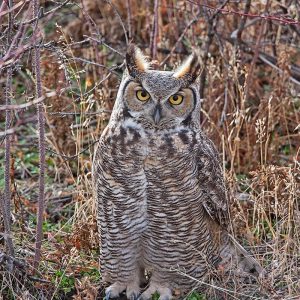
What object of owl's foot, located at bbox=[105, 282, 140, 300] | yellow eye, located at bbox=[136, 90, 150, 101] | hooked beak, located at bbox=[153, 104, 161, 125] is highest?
yellow eye, located at bbox=[136, 90, 150, 101]

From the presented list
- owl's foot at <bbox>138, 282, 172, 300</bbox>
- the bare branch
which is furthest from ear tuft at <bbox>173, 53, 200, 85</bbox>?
owl's foot at <bbox>138, 282, 172, 300</bbox>

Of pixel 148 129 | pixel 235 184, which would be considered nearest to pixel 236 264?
pixel 235 184

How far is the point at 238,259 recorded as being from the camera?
4.12 m

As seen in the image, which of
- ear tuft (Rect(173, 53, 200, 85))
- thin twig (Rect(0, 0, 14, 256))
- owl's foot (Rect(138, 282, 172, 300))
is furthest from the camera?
owl's foot (Rect(138, 282, 172, 300))

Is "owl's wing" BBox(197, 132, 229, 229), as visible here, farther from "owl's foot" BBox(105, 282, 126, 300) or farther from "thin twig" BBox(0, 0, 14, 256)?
"thin twig" BBox(0, 0, 14, 256)

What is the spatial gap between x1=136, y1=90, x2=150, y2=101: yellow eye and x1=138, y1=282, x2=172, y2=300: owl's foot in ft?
3.39

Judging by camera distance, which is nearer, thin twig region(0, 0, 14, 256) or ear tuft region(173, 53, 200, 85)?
thin twig region(0, 0, 14, 256)

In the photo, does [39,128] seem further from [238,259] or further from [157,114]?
[238,259]

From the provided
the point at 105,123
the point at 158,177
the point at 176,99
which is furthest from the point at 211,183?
the point at 105,123

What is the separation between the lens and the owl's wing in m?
3.71

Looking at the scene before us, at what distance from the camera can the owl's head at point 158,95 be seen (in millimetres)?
3539

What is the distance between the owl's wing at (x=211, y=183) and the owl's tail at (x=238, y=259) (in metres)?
0.19

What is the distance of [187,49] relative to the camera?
19.2 feet

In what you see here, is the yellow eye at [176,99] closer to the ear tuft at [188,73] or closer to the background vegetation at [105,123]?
the ear tuft at [188,73]
